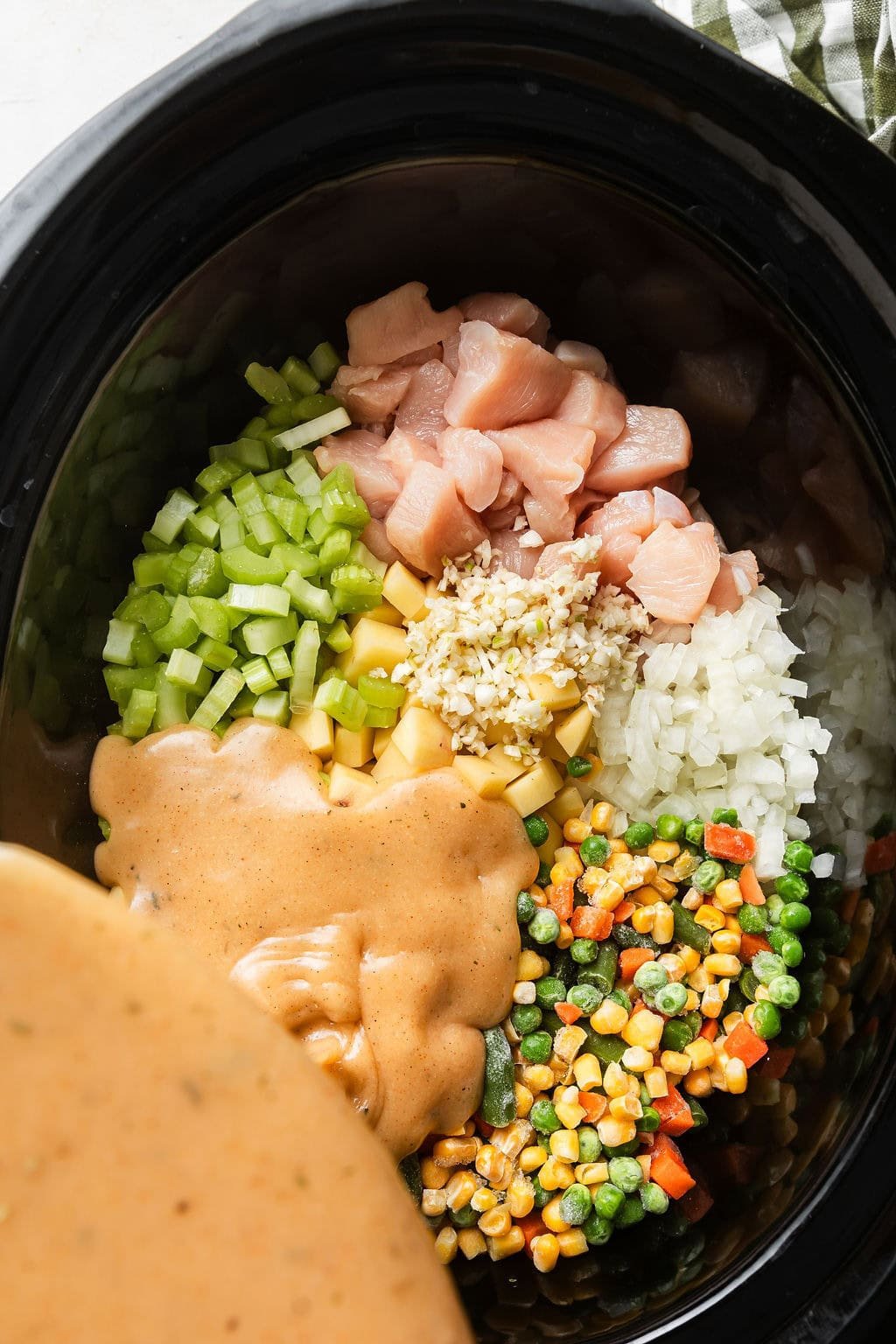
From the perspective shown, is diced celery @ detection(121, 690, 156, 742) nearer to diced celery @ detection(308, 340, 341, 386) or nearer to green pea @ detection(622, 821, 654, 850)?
diced celery @ detection(308, 340, 341, 386)

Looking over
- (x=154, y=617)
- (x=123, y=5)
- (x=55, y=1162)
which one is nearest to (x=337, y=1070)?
(x=55, y=1162)

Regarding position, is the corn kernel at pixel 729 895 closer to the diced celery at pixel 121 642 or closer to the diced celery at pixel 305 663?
the diced celery at pixel 305 663

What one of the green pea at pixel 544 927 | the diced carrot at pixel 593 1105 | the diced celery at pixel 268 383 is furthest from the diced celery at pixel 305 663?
the diced carrot at pixel 593 1105

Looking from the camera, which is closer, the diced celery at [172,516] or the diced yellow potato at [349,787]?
the diced yellow potato at [349,787]

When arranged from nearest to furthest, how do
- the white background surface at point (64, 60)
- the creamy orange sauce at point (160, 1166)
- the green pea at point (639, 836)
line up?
the creamy orange sauce at point (160, 1166) < the green pea at point (639, 836) < the white background surface at point (64, 60)

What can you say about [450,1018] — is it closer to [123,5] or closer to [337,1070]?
[337,1070]

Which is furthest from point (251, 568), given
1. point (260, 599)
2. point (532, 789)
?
point (532, 789)
